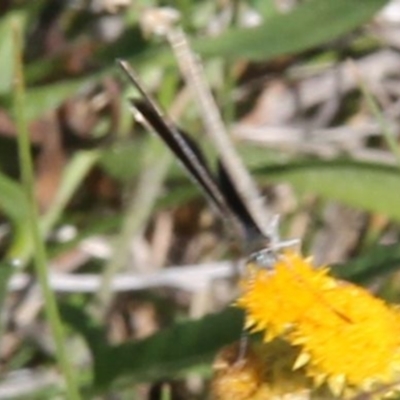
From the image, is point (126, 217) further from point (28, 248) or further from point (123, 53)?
point (123, 53)

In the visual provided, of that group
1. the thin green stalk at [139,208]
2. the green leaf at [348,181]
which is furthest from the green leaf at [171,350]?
the green leaf at [348,181]

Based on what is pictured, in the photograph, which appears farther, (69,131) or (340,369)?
(69,131)

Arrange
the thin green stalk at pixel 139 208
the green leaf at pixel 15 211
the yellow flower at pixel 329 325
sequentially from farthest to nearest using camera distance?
1. the thin green stalk at pixel 139 208
2. the green leaf at pixel 15 211
3. the yellow flower at pixel 329 325

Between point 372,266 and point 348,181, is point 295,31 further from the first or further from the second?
point 372,266

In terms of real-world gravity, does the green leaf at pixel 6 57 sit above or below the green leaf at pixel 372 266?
above

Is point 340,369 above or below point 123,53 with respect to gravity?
below

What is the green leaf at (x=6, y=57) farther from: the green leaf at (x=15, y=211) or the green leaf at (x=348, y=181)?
the green leaf at (x=348, y=181)

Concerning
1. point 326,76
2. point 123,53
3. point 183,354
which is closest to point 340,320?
point 183,354

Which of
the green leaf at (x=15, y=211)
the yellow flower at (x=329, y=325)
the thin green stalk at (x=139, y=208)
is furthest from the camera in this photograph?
the thin green stalk at (x=139, y=208)
